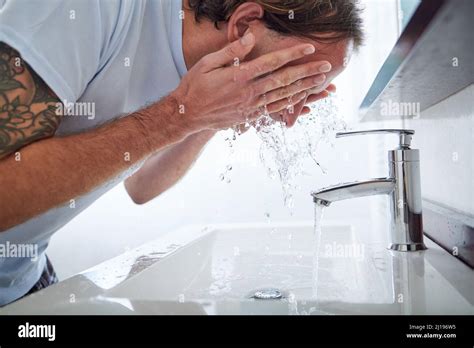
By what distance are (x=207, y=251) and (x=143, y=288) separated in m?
0.30

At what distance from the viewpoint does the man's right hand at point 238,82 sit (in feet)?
1.85

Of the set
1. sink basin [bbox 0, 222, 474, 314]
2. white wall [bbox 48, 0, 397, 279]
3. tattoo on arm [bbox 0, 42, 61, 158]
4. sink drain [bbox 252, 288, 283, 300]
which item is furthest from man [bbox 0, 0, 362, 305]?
white wall [bbox 48, 0, 397, 279]

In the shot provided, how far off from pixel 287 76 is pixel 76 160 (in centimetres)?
28

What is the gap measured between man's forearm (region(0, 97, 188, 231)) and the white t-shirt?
0.03 meters

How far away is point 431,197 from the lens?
779 millimetres

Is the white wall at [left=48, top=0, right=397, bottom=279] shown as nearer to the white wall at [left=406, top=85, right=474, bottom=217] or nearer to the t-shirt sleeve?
the white wall at [left=406, top=85, right=474, bottom=217]

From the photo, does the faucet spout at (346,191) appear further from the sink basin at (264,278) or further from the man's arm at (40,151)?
the man's arm at (40,151)

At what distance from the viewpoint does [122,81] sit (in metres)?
0.64

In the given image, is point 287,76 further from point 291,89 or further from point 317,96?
point 317,96

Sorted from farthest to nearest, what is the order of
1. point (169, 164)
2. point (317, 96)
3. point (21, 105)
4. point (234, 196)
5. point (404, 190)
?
point (234, 196)
point (169, 164)
point (317, 96)
point (404, 190)
point (21, 105)

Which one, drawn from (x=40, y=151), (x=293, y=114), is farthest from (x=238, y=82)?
(x=40, y=151)

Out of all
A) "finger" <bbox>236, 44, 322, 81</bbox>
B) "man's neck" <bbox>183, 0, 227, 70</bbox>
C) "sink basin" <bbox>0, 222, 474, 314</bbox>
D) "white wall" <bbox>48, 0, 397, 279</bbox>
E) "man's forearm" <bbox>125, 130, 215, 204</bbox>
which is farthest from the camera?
"white wall" <bbox>48, 0, 397, 279</bbox>

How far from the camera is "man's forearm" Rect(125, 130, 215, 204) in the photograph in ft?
2.94

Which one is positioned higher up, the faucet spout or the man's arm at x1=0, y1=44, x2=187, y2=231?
the man's arm at x1=0, y1=44, x2=187, y2=231
